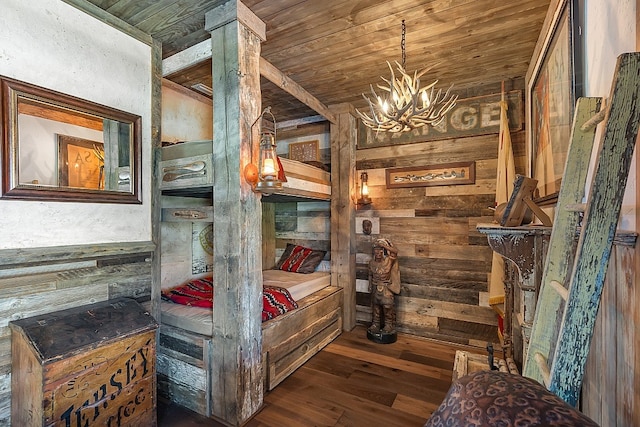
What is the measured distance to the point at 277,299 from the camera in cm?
252

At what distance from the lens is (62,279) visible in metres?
1.77

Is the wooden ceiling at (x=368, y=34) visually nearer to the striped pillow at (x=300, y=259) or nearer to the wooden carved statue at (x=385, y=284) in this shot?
the wooden carved statue at (x=385, y=284)

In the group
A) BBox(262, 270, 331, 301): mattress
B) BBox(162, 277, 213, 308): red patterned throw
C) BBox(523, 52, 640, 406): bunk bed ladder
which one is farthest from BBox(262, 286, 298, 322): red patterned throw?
BBox(523, 52, 640, 406): bunk bed ladder

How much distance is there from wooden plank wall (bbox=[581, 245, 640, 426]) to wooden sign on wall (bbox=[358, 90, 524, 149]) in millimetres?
2394

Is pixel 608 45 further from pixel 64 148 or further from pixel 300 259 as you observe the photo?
pixel 300 259

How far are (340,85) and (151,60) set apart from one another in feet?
5.91

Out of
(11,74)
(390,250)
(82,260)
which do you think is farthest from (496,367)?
(11,74)

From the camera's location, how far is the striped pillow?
12.0 ft

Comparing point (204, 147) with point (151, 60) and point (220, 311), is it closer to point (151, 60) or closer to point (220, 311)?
point (151, 60)

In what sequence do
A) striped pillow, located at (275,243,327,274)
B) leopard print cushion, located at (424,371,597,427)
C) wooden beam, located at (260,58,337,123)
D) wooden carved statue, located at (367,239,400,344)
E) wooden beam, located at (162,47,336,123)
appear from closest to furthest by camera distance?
leopard print cushion, located at (424,371,597,427)
wooden beam, located at (162,47,336,123)
wooden beam, located at (260,58,337,123)
wooden carved statue, located at (367,239,400,344)
striped pillow, located at (275,243,327,274)

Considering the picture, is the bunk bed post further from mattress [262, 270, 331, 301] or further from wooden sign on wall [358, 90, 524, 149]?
wooden sign on wall [358, 90, 524, 149]

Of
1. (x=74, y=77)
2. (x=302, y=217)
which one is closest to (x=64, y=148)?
(x=74, y=77)

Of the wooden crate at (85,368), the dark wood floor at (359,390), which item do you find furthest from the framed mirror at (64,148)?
the dark wood floor at (359,390)

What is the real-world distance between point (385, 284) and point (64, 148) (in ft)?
9.84
